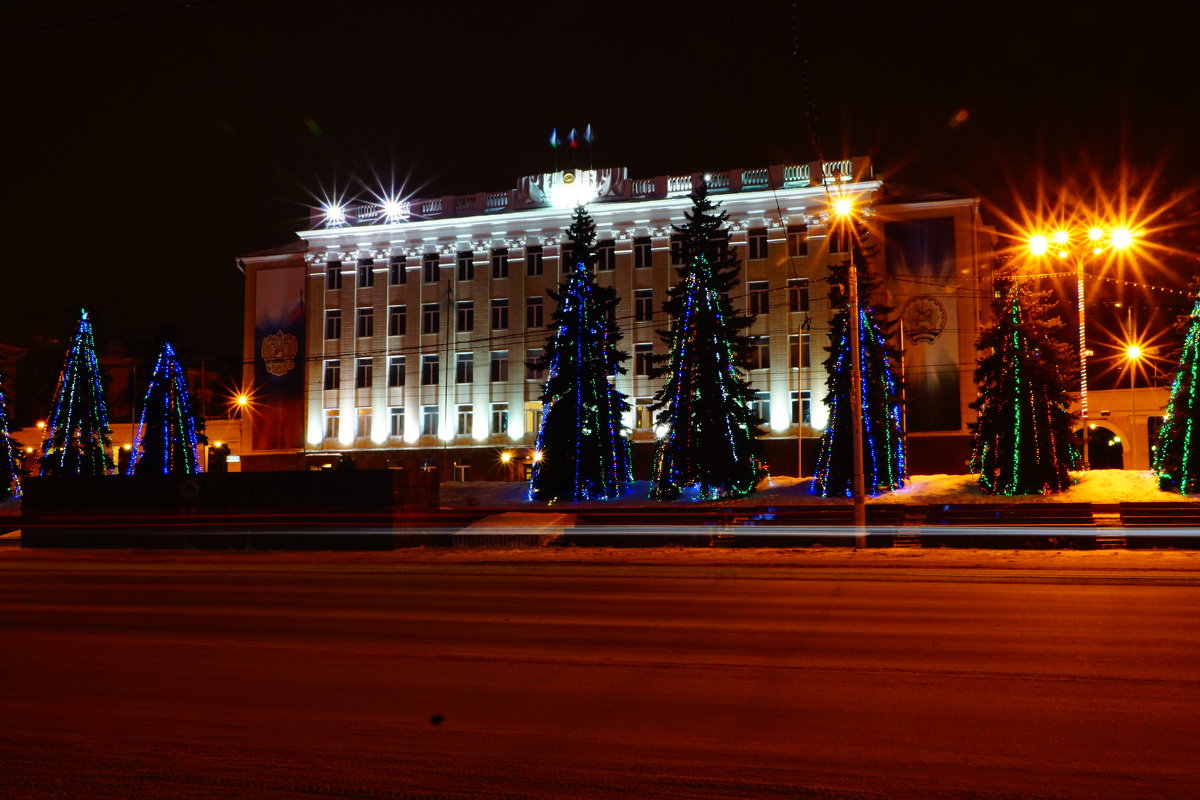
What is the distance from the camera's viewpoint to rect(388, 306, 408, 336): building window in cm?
5794

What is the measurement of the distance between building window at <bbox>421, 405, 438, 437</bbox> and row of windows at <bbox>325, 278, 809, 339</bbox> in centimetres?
457

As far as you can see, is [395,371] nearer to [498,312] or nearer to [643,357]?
[498,312]

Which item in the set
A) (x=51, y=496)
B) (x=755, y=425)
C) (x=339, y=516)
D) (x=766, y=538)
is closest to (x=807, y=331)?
(x=755, y=425)

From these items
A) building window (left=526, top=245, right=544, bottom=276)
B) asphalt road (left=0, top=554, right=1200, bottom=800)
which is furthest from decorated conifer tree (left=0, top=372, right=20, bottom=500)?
asphalt road (left=0, top=554, right=1200, bottom=800)

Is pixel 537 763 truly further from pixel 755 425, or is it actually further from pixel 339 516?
pixel 755 425

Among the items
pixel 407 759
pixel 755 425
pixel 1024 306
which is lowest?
pixel 407 759

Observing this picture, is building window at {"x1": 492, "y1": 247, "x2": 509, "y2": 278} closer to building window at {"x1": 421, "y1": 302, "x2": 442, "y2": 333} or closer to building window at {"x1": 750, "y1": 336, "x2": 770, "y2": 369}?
building window at {"x1": 421, "y1": 302, "x2": 442, "y2": 333}

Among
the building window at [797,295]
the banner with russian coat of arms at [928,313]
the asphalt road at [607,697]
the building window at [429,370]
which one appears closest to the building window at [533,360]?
the building window at [429,370]

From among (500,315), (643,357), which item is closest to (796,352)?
(643,357)

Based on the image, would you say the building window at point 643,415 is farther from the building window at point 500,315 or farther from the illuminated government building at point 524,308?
the building window at point 500,315

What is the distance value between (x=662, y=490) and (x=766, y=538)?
380 inches

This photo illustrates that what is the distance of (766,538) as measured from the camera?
88.2 feet

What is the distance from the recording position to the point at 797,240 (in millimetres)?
52406

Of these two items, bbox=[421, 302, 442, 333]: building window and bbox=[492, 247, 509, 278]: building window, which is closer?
bbox=[492, 247, 509, 278]: building window
